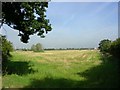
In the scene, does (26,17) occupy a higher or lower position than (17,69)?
higher

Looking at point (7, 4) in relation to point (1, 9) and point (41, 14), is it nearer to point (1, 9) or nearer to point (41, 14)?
point (1, 9)

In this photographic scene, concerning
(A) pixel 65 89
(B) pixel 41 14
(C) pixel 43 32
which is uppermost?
(B) pixel 41 14

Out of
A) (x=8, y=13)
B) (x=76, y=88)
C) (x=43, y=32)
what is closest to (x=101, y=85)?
(x=76, y=88)

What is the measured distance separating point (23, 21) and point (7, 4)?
165 cm

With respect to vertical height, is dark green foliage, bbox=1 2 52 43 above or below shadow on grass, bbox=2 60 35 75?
above

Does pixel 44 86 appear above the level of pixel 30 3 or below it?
below

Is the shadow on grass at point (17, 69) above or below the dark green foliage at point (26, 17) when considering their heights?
below

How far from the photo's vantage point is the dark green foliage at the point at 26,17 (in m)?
21.3

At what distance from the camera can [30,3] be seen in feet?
68.7

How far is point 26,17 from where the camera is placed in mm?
21609

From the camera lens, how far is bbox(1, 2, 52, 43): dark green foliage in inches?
838

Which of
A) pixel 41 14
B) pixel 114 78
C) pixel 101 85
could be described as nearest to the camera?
pixel 101 85

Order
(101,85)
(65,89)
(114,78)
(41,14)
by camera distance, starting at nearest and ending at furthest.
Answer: (65,89)
(101,85)
(114,78)
(41,14)

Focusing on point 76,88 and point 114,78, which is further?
point 114,78
